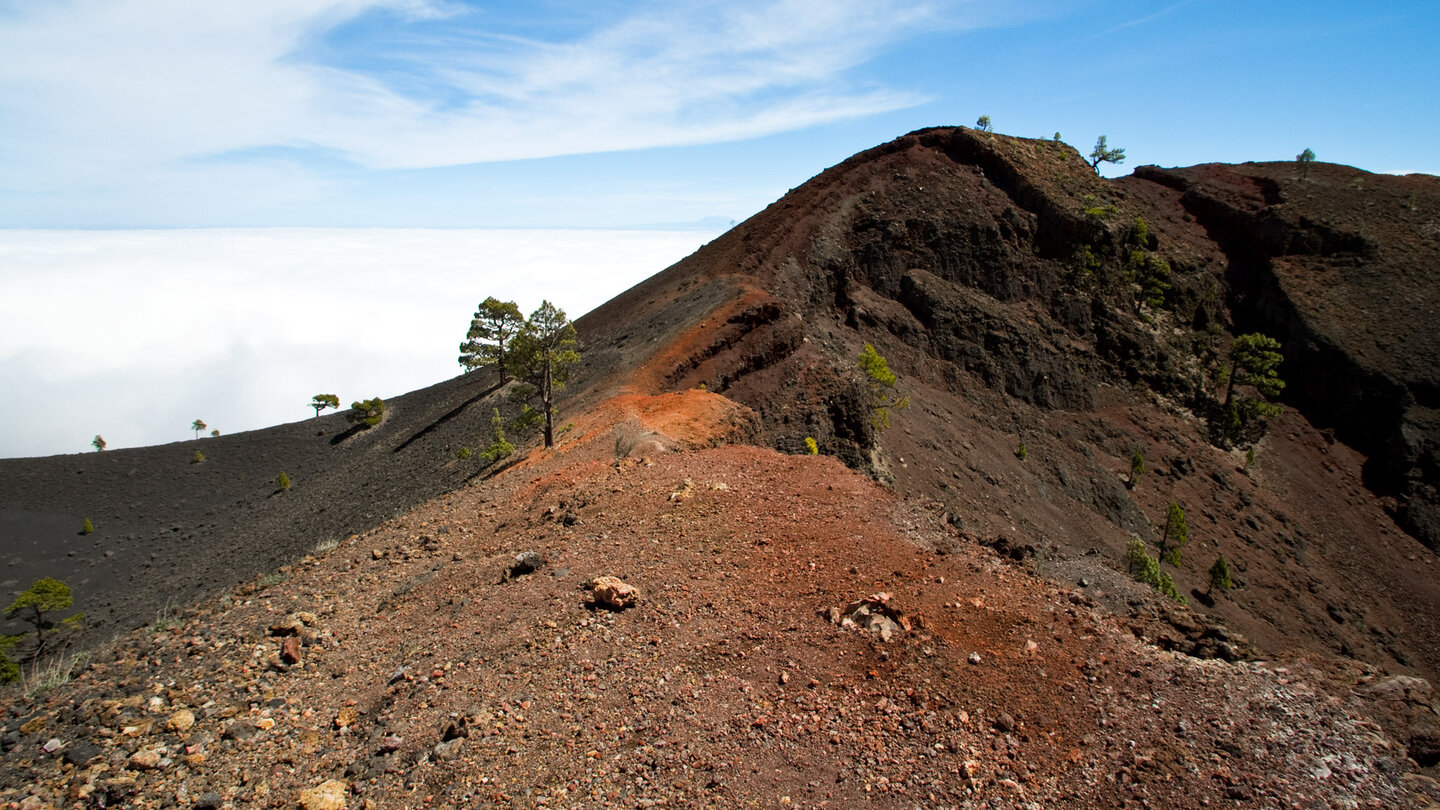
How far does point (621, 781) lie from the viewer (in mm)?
8375

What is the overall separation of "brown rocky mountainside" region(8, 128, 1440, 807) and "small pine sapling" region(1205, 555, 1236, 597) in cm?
72

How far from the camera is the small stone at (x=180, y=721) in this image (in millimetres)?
9492

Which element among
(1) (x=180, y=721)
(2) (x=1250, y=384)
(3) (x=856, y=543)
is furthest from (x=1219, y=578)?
(1) (x=180, y=721)

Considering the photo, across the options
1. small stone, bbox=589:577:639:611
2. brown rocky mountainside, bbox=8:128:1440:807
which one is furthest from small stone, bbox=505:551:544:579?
small stone, bbox=589:577:639:611

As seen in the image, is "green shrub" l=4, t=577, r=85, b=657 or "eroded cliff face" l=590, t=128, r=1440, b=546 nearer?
"green shrub" l=4, t=577, r=85, b=657

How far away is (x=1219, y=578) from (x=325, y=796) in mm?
36107

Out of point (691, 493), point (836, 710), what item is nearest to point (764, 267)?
point (691, 493)

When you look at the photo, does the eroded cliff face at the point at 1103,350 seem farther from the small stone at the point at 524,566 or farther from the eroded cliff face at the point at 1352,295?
the small stone at the point at 524,566

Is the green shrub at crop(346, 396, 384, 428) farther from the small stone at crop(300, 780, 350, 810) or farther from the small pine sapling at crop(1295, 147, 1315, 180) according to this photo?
the small pine sapling at crop(1295, 147, 1315, 180)

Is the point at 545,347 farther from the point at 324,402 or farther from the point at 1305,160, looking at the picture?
the point at 1305,160

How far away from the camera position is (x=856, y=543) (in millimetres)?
12977

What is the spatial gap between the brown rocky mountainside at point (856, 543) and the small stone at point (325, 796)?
0.05 m

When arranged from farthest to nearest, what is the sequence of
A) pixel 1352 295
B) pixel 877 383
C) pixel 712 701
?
pixel 1352 295
pixel 877 383
pixel 712 701

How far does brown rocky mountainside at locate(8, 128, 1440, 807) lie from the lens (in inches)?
338
